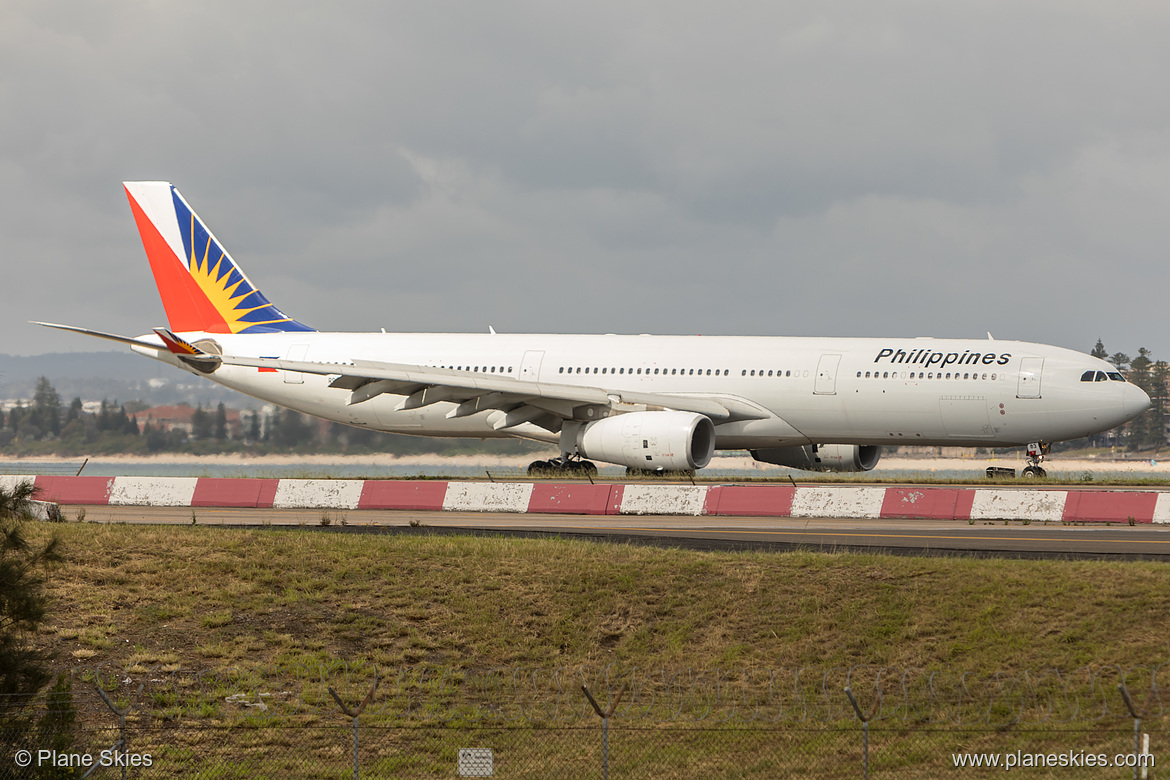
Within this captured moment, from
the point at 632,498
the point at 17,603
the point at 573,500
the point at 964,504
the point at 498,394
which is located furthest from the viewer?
the point at 498,394

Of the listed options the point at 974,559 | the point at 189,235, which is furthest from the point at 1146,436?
the point at 974,559

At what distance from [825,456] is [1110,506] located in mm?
13030

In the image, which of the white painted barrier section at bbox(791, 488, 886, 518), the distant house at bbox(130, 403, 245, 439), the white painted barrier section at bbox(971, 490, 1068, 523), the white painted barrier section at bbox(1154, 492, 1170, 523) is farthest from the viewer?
the distant house at bbox(130, 403, 245, 439)

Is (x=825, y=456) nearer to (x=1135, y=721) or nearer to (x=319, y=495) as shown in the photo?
(x=319, y=495)

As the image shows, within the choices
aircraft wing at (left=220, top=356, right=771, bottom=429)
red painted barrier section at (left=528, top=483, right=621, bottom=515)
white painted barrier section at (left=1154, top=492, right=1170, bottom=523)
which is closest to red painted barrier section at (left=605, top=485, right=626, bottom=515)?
red painted barrier section at (left=528, top=483, right=621, bottom=515)

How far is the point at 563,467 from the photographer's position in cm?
3177

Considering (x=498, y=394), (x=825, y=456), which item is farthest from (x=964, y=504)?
(x=498, y=394)

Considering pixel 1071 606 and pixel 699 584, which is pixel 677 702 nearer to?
pixel 699 584

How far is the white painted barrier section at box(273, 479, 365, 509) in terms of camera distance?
25172mm

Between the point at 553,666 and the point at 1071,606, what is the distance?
600 cm

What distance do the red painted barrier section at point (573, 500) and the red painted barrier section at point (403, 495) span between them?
2.07 m

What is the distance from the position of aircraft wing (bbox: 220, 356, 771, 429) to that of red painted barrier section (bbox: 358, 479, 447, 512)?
5292mm

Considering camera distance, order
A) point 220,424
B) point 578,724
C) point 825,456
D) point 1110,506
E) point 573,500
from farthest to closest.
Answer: point 220,424 < point 825,456 < point 573,500 < point 1110,506 < point 578,724

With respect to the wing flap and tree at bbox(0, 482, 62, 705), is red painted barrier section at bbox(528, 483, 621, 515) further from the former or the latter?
tree at bbox(0, 482, 62, 705)
